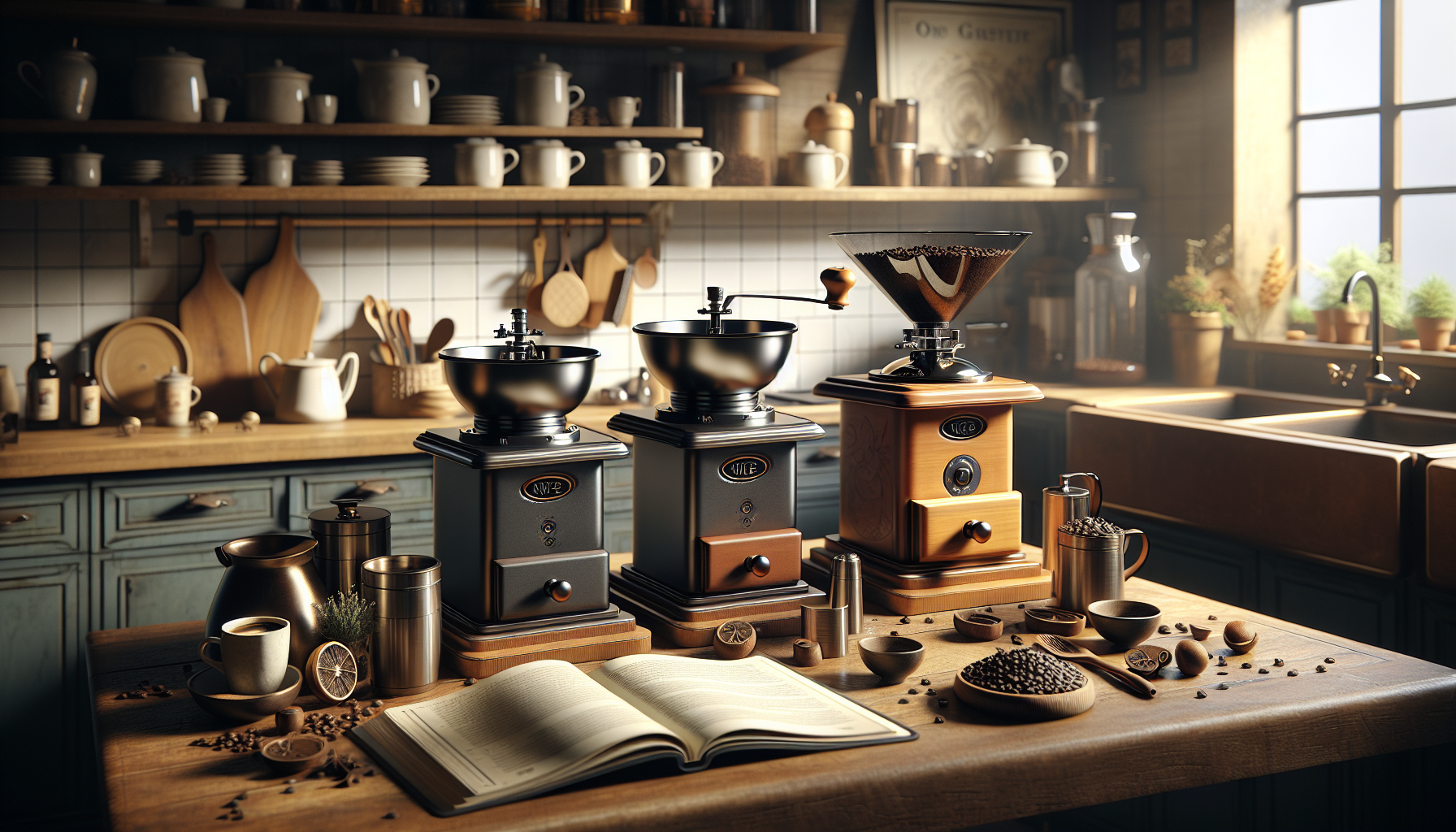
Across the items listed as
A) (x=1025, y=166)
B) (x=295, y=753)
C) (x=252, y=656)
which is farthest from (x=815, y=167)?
(x=295, y=753)

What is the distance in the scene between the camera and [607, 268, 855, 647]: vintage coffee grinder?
1.75m

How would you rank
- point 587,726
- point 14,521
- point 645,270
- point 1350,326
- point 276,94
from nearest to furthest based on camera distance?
1. point 587,726
2. point 14,521
3. point 276,94
4. point 1350,326
5. point 645,270

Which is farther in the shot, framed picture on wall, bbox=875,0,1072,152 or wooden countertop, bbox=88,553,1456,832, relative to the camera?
framed picture on wall, bbox=875,0,1072,152

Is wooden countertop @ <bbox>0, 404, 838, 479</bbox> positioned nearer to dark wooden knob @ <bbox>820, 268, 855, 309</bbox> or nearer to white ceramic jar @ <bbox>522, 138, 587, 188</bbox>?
white ceramic jar @ <bbox>522, 138, 587, 188</bbox>

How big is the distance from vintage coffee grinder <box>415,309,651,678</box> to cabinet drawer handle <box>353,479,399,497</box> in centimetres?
155

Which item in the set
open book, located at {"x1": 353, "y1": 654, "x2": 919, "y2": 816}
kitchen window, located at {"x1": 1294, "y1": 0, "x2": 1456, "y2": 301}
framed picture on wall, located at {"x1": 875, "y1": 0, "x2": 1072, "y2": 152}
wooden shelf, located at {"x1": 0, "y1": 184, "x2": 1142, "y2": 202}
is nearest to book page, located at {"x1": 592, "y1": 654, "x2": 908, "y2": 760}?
open book, located at {"x1": 353, "y1": 654, "x2": 919, "y2": 816}

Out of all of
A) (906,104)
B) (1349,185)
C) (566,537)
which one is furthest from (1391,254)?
(566,537)

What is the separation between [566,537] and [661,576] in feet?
0.75

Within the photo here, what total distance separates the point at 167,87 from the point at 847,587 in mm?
2573

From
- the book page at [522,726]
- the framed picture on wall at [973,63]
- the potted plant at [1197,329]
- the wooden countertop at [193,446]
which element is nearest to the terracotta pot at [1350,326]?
the potted plant at [1197,329]

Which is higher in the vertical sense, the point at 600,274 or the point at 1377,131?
the point at 1377,131

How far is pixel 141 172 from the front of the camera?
3297 mm

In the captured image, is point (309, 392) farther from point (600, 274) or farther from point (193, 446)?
point (600, 274)

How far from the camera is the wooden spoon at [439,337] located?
3730 millimetres
